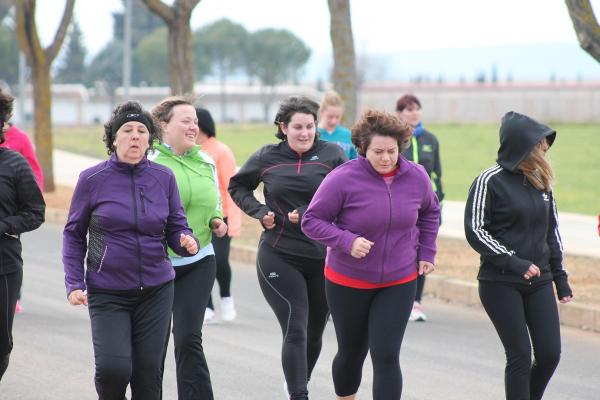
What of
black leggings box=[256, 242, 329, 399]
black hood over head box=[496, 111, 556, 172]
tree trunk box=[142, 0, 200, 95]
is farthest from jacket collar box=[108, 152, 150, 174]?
tree trunk box=[142, 0, 200, 95]

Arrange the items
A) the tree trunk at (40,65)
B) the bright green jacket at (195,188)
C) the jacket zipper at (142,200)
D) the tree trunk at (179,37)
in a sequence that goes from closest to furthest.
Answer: the jacket zipper at (142,200), the bright green jacket at (195,188), the tree trunk at (179,37), the tree trunk at (40,65)

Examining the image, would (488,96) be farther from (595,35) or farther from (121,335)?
(121,335)

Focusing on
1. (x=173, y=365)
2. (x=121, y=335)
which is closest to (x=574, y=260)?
(x=173, y=365)

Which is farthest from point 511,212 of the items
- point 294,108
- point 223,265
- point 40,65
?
point 40,65

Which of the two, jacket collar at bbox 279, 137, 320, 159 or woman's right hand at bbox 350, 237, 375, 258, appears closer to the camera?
woman's right hand at bbox 350, 237, 375, 258

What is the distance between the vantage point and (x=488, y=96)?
104812 mm

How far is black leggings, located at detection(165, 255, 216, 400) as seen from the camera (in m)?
6.50

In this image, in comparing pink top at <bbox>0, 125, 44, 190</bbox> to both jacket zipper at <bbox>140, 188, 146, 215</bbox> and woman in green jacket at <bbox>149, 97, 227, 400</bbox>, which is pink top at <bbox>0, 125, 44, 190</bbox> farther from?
jacket zipper at <bbox>140, 188, 146, 215</bbox>

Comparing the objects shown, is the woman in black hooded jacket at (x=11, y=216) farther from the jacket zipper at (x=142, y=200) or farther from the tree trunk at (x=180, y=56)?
the tree trunk at (x=180, y=56)

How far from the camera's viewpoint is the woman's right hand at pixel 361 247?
6.02 metres

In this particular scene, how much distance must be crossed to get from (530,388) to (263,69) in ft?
386

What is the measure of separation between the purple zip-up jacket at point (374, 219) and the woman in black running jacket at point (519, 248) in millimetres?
324

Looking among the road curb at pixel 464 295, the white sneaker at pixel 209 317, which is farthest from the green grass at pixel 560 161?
the white sneaker at pixel 209 317

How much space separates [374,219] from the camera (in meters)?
6.19
